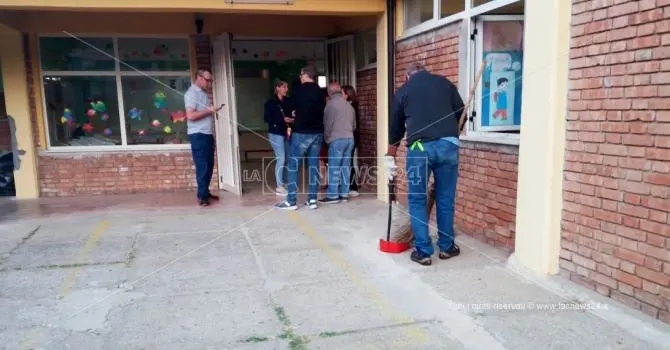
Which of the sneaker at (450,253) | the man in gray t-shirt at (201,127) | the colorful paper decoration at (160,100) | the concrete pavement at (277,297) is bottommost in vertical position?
the concrete pavement at (277,297)

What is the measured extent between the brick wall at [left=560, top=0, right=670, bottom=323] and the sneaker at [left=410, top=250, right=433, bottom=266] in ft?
3.70

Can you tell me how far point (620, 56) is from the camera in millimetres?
3338

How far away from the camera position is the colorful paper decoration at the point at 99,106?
8.23 meters

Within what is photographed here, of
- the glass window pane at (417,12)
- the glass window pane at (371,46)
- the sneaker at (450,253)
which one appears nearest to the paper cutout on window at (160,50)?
the glass window pane at (371,46)

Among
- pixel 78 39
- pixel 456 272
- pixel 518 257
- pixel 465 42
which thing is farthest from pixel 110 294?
pixel 78 39

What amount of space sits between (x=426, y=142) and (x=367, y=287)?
1342mm

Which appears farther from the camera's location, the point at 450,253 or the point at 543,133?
the point at 450,253

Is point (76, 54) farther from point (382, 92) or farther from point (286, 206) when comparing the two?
point (382, 92)

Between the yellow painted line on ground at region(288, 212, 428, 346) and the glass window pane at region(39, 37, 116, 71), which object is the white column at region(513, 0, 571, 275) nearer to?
the yellow painted line on ground at region(288, 212, 428, 346)

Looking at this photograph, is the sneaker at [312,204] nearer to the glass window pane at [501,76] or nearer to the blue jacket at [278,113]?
the blue jacket at [278,113]

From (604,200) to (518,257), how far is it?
996 mm

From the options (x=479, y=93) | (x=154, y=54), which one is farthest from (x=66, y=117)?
(x=479, y=93)

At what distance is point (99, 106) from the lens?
27.0 feet

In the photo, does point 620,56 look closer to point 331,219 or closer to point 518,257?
point 518,257
